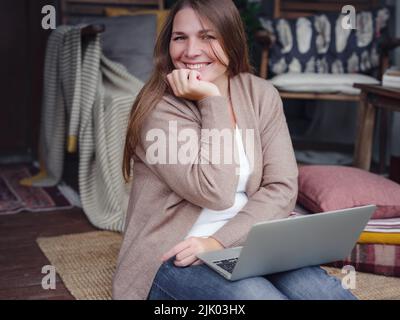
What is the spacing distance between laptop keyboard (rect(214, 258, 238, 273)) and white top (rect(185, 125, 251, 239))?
12 centimetres

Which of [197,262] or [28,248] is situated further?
[28,248]

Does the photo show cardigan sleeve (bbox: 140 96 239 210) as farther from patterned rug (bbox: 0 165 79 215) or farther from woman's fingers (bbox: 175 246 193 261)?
patterned rug (bbox: 0 165 79 215)

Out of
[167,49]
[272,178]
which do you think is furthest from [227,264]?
[167,49]

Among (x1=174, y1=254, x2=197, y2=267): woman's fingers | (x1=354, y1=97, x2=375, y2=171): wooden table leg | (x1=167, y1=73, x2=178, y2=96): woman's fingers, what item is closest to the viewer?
(x1=174, y1=254, x2=197, y2=267): woman's fingers

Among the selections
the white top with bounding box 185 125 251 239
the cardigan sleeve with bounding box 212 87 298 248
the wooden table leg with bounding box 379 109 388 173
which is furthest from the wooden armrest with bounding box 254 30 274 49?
the white top with bounding box 185 125 251 239

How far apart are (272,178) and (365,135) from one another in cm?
127

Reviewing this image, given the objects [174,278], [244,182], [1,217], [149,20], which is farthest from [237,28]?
[149,20]

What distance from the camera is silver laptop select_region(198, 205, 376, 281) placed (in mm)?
1024

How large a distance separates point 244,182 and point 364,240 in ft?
2.14

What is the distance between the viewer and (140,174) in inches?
50.4

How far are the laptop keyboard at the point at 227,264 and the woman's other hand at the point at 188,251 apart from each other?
4 cm

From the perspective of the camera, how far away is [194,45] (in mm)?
1285

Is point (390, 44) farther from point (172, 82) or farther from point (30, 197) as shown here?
point (172, 82)
